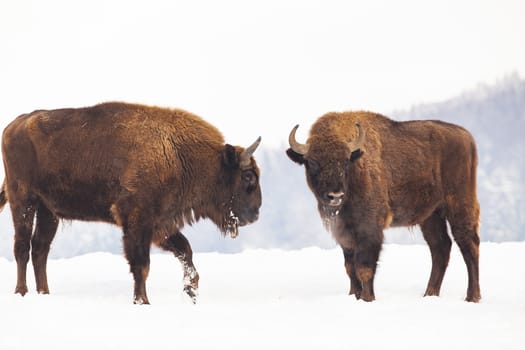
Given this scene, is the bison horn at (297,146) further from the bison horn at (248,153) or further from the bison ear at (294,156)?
the bison horn at (248,153)

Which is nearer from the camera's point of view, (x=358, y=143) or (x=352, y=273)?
(x=358, y=143)

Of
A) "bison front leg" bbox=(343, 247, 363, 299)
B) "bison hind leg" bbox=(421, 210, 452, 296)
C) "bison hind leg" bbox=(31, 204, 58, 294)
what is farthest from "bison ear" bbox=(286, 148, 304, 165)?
"bison hind leg" bbox=(31, 204, 58, 294)

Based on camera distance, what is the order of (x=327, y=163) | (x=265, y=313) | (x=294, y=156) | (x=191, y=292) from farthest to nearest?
(x=191, y=292) < (x=294, y=156) < (x=327, y=163) < (x=265, y=313)

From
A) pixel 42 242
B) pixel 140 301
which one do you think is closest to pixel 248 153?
pixel 140 301

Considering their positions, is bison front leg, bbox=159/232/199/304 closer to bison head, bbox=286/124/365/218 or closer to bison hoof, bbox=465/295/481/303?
bison head, bbox=286/124/365/218

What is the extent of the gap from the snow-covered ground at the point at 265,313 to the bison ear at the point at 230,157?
1.71 meters

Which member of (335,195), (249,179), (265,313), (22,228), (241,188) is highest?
(335,195)

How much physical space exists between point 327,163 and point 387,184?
103cm

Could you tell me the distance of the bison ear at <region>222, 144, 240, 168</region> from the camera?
11.2 meters

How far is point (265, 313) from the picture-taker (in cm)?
937

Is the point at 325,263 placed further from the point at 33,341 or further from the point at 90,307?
the point at 33,341

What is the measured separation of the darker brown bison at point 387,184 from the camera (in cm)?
1062

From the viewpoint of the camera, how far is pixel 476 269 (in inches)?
457

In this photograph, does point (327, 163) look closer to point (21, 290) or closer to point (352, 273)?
point (352, 273)
